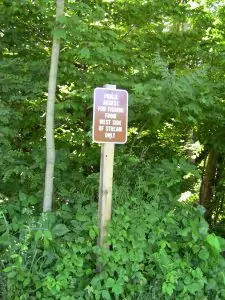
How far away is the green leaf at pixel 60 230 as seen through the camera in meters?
3.55

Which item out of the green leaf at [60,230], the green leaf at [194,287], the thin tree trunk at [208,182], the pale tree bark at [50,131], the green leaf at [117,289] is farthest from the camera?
the thin tree trunk at [208,182]

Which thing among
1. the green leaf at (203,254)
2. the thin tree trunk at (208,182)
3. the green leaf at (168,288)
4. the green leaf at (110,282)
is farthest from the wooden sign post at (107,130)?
the thin tree trunk at (208,182)

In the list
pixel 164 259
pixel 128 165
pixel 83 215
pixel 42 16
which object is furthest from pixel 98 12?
pixel 164 259

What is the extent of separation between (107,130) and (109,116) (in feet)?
0.41

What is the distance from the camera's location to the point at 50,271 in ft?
11.0

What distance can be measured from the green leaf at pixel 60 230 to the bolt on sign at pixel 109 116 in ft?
3.06

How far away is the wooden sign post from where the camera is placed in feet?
10.8

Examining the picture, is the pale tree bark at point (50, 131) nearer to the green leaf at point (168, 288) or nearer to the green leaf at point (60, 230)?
the green leaf at point (60, 230)

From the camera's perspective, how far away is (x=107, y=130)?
10.9 feet

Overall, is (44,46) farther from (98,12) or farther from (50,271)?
(50,271)

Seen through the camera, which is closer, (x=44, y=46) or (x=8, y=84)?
(x=8, y=84)

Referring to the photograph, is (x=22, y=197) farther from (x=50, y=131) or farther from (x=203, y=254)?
(x=203, y=254)

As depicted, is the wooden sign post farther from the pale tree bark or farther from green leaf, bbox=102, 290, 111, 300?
the pale tree bark

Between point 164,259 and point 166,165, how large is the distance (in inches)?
45.8
